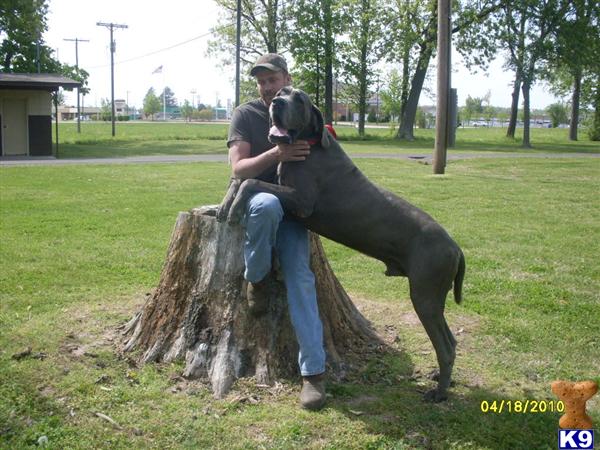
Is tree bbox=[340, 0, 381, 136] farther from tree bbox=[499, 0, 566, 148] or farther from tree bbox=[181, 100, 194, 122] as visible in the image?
tree bbox=[181, 100, 194, 122]

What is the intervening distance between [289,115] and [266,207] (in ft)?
1.94

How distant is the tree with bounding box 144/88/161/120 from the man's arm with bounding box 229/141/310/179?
428 ft

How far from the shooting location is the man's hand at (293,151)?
3922 mm

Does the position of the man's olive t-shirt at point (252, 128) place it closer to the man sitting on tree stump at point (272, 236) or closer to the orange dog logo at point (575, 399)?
the man sitting on tree stump at point (272, 236)

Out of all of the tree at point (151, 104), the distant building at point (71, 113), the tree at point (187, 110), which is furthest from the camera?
the tree at point (151, 104)

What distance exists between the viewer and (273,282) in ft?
15.0

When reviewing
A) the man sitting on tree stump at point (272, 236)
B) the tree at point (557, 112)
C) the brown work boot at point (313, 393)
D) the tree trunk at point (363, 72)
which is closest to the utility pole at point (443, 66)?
the man sitting on tree stump at point (272, 236)

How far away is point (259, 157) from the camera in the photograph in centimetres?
412

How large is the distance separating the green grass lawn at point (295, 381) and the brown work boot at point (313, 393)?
0.23 feet

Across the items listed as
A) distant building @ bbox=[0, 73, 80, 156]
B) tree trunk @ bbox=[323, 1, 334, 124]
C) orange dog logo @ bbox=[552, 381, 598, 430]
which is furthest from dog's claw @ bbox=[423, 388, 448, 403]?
tree trunk @ bbox=[323, 1, 334, 124]

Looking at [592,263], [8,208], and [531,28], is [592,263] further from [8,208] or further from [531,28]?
[531,28]

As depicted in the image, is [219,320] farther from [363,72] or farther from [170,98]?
[170,98]

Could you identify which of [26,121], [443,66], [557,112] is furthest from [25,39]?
[557,112]

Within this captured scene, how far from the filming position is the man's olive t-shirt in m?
4.49
